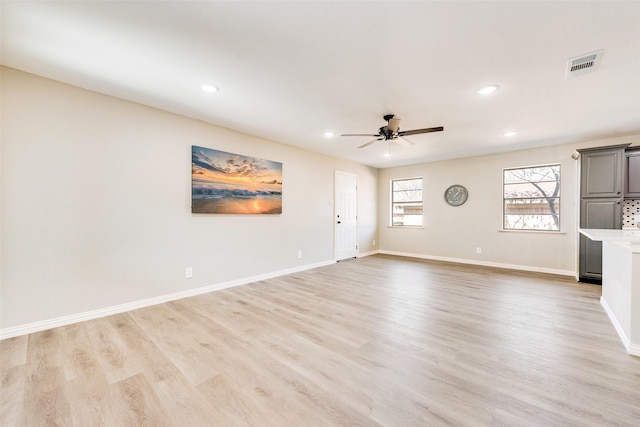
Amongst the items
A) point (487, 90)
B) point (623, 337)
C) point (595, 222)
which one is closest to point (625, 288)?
point (623, 337)

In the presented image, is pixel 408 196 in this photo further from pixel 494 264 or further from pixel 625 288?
pixel 625 288

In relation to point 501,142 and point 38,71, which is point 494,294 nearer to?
point 501,142

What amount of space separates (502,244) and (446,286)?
8.11 feet

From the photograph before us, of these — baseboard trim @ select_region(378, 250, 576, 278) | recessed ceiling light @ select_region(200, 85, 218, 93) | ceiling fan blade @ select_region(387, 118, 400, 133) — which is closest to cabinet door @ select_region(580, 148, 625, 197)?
baseboard trim @ select_region(378, 250, 576, 278)

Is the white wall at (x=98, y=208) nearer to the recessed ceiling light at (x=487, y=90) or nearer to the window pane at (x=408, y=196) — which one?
the recessed ceiling light at (x=487, y=90)

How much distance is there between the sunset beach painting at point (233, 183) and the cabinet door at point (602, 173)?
5.12m

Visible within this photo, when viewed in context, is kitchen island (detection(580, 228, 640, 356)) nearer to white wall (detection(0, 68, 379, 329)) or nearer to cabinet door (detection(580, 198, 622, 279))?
cabinet door (detection(580, 198, 622, 279))

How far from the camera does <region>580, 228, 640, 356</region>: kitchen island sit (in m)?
2.09

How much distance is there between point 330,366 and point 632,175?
5.40 meters

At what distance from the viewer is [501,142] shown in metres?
4.66

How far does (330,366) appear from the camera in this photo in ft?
6.31

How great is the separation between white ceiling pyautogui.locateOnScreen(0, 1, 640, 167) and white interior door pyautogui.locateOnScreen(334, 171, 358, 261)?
2.58m

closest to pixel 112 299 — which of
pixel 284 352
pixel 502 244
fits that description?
pixel 284 352

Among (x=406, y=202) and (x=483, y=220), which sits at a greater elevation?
(x=406, y=202)
